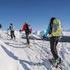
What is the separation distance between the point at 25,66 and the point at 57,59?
5.99 ft

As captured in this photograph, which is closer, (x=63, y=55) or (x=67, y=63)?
(x=67, y=63)

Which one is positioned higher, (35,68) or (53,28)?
(53,28)

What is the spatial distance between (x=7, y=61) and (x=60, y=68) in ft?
9.32

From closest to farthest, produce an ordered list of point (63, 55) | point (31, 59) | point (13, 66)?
point (13, 66) → point (31, 59) → point (63, 55)

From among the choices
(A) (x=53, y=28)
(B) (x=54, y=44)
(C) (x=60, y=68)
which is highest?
(A) (x=53, y=28)

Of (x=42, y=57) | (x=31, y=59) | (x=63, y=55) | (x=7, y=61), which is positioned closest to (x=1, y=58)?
(x=7, y=61)

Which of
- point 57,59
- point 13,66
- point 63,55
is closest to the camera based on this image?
point 13,66

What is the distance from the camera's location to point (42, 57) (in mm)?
13688

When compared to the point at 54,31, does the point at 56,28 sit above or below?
above

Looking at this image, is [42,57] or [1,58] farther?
[42,57]

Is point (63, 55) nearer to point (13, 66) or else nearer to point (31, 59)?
point (31, 59)

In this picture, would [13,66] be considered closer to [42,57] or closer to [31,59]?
[31,59]

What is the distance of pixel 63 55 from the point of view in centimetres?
1529

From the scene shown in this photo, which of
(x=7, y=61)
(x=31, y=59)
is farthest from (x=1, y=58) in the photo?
(x=31, y=59)
